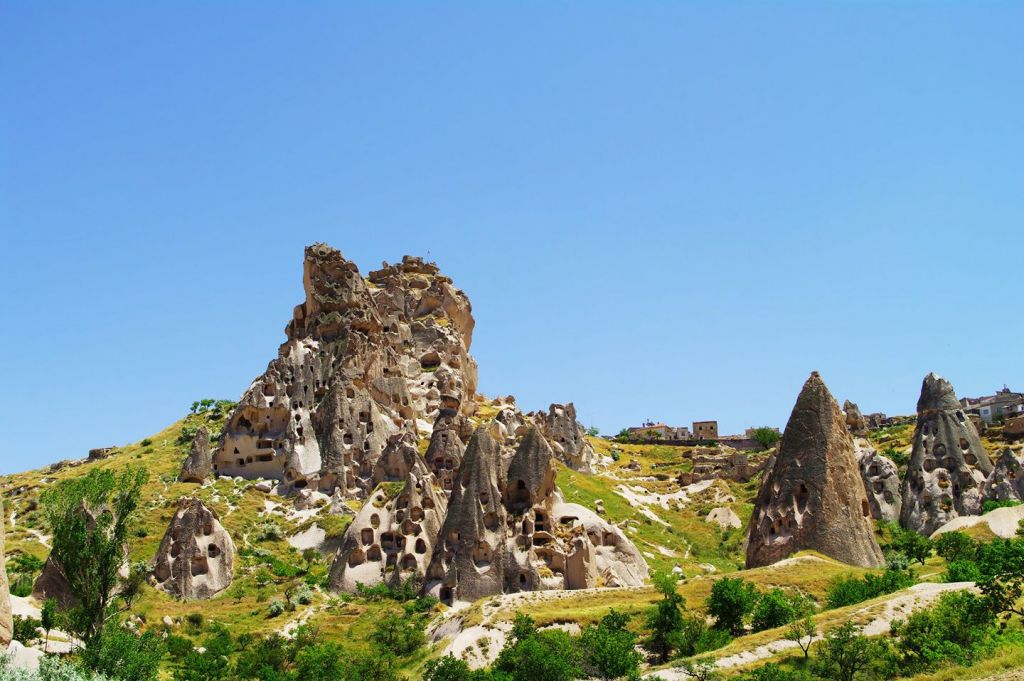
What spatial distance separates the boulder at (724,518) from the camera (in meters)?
80.9

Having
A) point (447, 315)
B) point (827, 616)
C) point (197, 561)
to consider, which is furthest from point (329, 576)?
point (447, 315)

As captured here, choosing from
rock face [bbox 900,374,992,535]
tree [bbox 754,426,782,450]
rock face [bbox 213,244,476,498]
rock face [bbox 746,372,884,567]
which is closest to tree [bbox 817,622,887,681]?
rock face [bbox 746,372,884,567]

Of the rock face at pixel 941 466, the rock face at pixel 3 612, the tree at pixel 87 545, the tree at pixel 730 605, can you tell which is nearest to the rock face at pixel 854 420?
the rock face at pixel 941 466

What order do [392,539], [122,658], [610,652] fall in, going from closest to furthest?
1. [610,652]
2. [122,658]
3. [392,539]

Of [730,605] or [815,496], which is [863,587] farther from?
[815,496]

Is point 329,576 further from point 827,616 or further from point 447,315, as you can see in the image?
point 447,315

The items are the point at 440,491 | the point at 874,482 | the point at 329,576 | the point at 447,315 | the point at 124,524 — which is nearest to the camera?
the point at 124,524

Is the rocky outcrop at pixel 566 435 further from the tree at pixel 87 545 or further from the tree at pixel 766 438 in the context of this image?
the tree at pixel 87 545

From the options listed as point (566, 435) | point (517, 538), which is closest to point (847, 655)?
point (517, 538)

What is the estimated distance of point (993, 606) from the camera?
31500 mm

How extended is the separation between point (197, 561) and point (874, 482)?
138 feet

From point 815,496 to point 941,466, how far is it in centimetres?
2304

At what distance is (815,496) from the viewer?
42500mm

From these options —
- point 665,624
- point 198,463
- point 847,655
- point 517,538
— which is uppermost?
point 198,463
